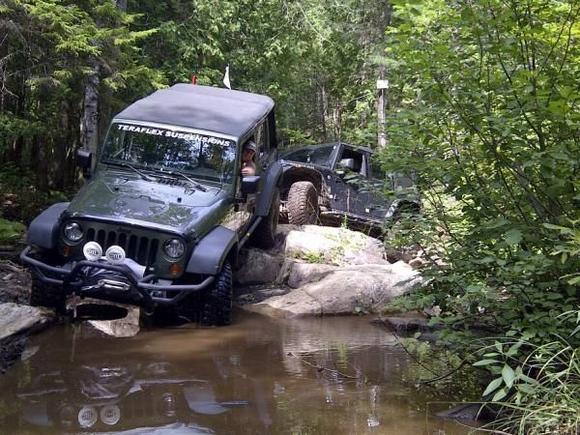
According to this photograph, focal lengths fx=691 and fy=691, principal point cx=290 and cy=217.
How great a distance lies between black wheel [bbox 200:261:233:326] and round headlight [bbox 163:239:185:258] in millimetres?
520

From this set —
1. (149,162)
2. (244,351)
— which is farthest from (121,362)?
(149,162)

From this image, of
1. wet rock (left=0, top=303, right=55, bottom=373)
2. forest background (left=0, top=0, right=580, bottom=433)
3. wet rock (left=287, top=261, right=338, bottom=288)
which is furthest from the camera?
wet rock (left=287, top=261, right=338, bottom=288)

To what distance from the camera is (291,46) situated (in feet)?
55.8

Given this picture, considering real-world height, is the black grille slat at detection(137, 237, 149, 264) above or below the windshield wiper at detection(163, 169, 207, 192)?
below

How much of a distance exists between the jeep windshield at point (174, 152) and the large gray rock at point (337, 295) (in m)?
1.55

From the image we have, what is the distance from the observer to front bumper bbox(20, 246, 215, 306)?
615cm

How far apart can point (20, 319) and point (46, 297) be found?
0.59m

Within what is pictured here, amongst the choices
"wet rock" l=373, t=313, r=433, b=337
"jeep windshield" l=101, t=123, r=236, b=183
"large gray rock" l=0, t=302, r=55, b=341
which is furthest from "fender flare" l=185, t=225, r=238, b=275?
"wet rock" l=373, t=313, r=433, b=337

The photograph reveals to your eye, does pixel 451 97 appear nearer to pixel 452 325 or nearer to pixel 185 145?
pixel 452 325

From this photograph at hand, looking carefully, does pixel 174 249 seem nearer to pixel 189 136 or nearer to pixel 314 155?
pixel 189 136

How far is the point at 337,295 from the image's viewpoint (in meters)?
8.00

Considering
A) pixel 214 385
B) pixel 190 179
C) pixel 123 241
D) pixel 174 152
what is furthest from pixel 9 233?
pixel 214 385

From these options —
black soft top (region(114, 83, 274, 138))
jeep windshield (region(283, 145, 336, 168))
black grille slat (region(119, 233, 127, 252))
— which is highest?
black soft top (region(114, 83, 274, 138))

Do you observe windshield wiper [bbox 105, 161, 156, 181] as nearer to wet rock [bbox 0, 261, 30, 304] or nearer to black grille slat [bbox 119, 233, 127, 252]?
black grille slat [bbox 119, 233, 127, 252]
